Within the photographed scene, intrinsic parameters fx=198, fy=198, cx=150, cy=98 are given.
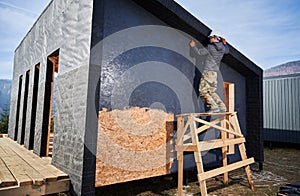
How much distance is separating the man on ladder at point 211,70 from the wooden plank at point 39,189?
3125mm

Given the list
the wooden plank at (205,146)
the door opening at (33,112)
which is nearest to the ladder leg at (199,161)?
the wooden plank at (205,146)

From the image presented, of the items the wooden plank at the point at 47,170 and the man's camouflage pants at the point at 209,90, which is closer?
the wooden plank at the point at 47,170

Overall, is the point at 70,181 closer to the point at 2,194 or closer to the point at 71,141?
the point at 71,141

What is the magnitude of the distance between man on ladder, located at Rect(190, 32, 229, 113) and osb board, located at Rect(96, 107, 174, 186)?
3.01ft

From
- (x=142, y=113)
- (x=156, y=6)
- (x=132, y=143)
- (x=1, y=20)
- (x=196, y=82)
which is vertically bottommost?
(x=132, y=143)

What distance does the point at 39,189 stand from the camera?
9.12ft

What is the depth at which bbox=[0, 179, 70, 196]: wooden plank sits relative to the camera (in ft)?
8.40

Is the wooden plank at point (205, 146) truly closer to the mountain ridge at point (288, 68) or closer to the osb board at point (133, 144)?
the osb board at point (133, 144)

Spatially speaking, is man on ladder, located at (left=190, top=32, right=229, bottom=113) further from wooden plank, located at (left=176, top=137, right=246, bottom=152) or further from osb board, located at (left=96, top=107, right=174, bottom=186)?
osb board, located at (left=96, top=107, right=174, bottom=186)

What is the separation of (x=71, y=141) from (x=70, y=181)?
0.60m

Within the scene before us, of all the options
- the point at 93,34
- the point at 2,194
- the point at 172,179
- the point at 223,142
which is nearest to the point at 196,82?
the point at 223,142

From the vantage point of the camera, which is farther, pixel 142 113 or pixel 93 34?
pixel 142 113

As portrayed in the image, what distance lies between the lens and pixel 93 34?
2.98 metres

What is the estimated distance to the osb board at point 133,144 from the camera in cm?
319
